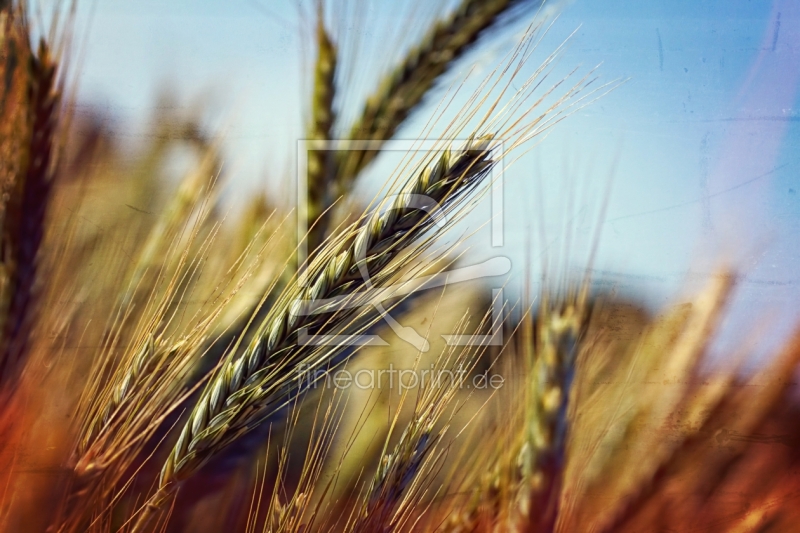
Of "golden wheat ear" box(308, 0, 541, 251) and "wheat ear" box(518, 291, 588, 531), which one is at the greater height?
"golden wheat ear" box(308, 0, 541, 251)

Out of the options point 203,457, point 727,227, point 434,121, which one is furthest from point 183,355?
point 727,227

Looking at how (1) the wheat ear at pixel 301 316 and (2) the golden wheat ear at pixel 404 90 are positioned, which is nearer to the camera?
(1) the wheat ear at pixel 301 316

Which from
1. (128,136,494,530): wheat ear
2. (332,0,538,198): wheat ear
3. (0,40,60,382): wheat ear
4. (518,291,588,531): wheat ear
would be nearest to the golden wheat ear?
(332,0,538,198): wheat ear

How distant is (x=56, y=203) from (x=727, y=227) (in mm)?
1535

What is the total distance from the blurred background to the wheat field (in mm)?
34

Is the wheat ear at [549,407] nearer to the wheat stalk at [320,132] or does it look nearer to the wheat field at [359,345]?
the wheat field at [359,345]

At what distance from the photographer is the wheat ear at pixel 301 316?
96cm

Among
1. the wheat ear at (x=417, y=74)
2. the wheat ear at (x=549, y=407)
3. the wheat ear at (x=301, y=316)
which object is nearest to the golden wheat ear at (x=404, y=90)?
the wheat ear at (x=417, y=74)

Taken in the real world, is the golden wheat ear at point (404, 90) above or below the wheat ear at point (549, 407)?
above

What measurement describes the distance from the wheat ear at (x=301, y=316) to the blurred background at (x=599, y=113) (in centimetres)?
23

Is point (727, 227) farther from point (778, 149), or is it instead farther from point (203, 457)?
point (203, 457)

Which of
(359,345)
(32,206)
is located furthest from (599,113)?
(32,206)

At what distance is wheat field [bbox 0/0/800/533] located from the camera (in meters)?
1.16

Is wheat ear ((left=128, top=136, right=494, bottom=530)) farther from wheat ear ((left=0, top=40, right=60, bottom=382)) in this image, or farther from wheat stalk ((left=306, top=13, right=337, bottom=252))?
wheat ear ((left=0, top=40, right=60, bottom=382))
